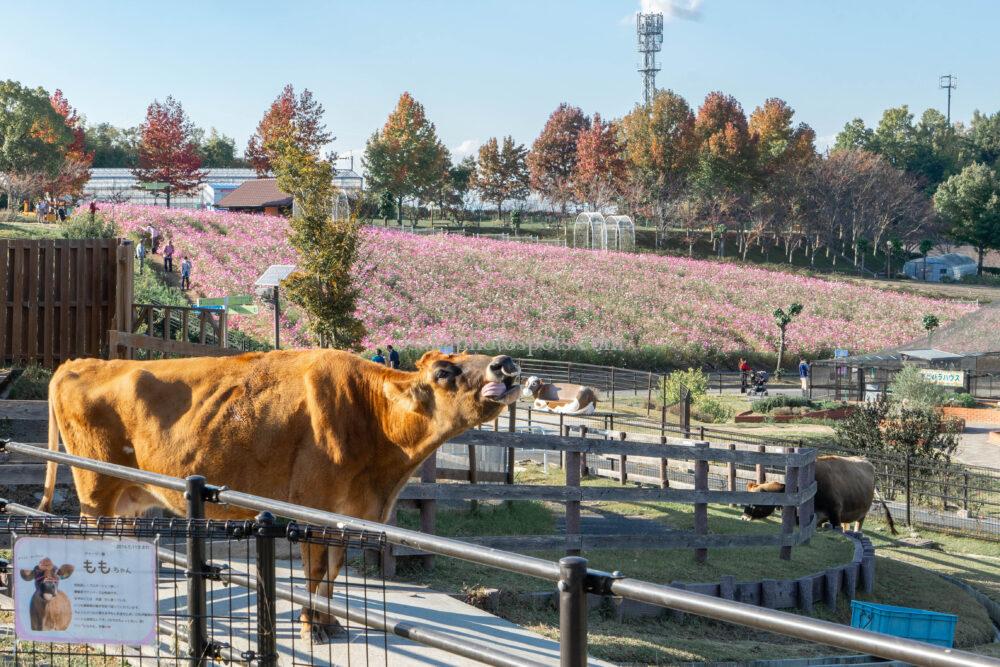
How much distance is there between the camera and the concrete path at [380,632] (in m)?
5.80

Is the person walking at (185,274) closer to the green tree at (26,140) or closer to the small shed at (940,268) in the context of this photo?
the green tree at (26,140)

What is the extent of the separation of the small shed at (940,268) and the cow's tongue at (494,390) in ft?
287

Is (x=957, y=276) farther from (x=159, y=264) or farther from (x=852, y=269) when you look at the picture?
(x=159, y=264)

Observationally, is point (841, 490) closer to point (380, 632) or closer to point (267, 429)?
point (380, 632)

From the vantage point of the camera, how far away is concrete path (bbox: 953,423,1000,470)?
85.6 ft

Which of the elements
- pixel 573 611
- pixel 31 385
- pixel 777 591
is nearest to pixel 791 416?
pixel 777 591

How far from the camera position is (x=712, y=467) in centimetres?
2112

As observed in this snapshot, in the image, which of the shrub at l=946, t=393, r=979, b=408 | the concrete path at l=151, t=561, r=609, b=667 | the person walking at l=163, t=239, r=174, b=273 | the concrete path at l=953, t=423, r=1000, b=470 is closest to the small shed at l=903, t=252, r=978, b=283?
the shrub at l=946, t=393, r=979, b=408

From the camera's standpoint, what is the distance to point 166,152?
82875mm

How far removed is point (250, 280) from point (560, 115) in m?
62.2

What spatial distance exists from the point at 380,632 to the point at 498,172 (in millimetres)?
92932

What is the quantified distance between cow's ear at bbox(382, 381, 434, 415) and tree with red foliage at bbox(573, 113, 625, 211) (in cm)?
8585

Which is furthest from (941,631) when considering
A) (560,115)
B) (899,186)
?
(560,115)

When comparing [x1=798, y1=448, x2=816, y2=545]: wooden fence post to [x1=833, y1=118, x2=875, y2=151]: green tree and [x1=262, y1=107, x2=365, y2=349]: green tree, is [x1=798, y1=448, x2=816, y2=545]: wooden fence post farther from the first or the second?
[x1=833, y1=118, x2=875, y2=151]: green tree
